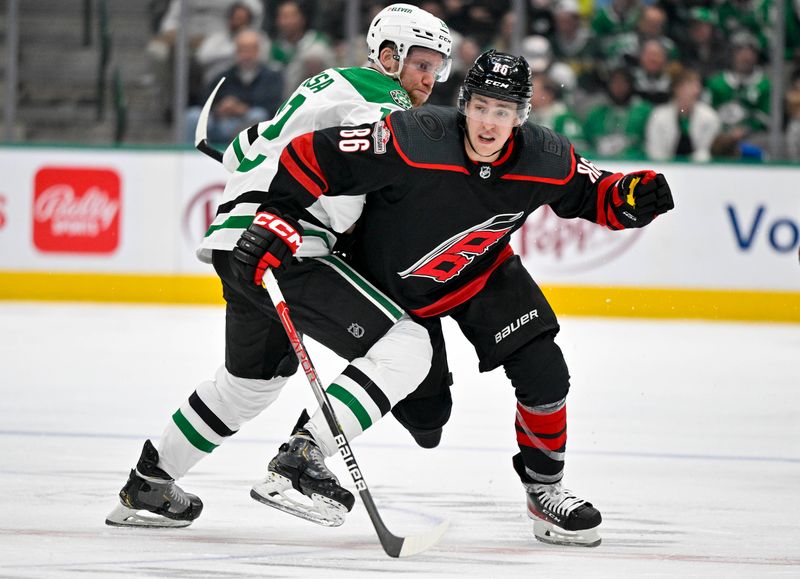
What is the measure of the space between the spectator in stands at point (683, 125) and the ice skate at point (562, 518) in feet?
18.2

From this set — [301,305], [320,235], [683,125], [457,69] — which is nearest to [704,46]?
[683,125]

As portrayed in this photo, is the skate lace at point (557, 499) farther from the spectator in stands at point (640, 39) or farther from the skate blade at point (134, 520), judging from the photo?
the spectator in stands at point (640, 39)

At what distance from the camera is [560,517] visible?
324 centimetres

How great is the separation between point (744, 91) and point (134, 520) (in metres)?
6.23

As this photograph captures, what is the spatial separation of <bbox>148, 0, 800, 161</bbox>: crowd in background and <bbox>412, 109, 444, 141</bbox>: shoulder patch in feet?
18.3

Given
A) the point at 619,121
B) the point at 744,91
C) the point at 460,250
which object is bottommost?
the point at 619,121

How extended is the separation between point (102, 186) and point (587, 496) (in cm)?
540

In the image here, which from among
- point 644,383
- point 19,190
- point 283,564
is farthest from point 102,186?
point 283,564

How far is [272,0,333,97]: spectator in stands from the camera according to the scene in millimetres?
8812

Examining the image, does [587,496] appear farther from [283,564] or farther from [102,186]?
[102,186]

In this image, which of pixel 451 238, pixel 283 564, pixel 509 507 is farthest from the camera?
pixel 509 507

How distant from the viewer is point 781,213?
27.4 feet

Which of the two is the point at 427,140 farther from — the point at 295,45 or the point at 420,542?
the point at 295,45

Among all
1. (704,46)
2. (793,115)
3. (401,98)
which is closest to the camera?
(401,98)
